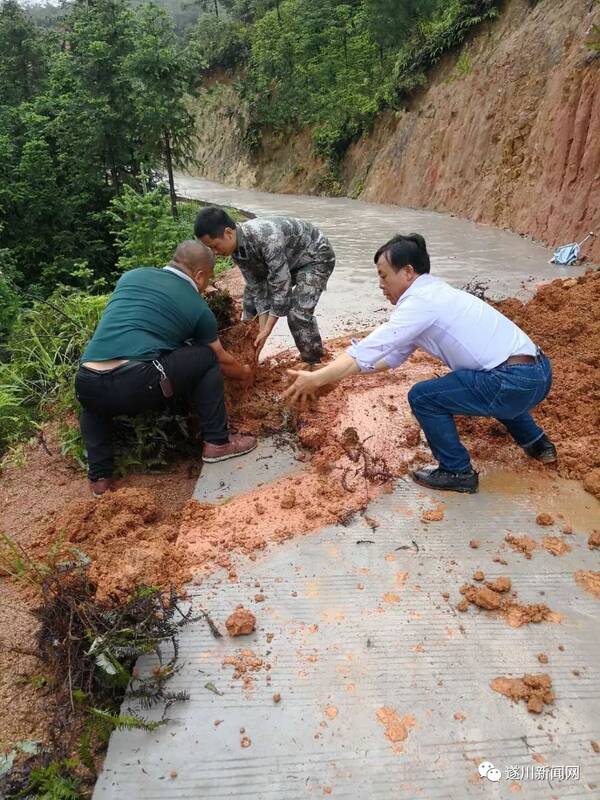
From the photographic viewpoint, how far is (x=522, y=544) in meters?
2.48

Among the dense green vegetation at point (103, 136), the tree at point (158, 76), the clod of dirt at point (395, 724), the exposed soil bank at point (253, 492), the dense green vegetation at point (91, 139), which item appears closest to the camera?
the clod of dirt at point (395, 724)

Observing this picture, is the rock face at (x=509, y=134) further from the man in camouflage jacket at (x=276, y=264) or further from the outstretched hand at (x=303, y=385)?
the outstretched hand at (x=303, y=385)

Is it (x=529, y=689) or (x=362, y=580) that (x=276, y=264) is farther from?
(x=529, y=689)

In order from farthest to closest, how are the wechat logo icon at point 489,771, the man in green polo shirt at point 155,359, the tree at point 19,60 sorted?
the tree at point 19,60 → the man in green polo shirt at point 155,359 → the wechat logo icon at point 489,771

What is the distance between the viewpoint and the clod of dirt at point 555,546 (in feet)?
8.05

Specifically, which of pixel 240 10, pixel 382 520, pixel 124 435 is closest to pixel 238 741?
pixel 382 520

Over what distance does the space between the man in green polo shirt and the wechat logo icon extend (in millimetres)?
2056

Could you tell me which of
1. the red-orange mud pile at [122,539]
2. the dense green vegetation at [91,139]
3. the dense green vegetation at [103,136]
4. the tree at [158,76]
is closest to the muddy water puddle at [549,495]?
the red-orange mud pile at [122,539]

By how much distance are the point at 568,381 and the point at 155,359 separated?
2.57 meters

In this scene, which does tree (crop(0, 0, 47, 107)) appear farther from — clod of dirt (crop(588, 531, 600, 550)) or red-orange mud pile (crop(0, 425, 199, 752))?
clod of dirt (crop(588, 531, 600, 550))

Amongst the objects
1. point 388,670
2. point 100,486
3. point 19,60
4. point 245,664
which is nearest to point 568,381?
point 388,670

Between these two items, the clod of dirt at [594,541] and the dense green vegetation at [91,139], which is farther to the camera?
the dense green vegetation at [91,139]

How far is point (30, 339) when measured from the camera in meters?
5.06

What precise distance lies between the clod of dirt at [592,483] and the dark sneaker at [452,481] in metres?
0.53
